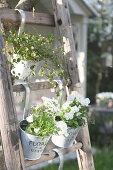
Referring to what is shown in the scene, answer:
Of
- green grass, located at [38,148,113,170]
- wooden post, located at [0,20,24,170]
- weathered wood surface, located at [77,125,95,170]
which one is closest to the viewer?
wooden post, located at [0,20,24,170]

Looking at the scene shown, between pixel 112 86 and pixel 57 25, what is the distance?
6.56 metres

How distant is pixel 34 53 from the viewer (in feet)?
4.94

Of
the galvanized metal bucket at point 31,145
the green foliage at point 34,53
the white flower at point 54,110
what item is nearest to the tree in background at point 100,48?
the green foliage at point 34,53

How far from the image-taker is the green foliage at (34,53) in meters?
1.47

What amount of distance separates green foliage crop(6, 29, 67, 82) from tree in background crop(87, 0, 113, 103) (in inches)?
244

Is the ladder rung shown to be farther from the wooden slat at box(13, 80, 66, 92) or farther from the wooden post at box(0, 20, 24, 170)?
the wooden post at box(0, 20, 24, 170)

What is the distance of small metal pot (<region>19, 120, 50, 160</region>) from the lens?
4.65 feet

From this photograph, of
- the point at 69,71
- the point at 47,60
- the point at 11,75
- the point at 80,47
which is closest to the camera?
the point at 11,75

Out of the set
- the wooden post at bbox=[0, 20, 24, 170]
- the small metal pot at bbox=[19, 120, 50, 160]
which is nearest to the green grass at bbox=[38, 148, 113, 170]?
the small metal pot at bbox=[19, 120, 50, 160]

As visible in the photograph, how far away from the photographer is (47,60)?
5.23 ft

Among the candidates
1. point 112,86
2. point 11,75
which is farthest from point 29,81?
point 112,86

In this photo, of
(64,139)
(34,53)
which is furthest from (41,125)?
(34,53)

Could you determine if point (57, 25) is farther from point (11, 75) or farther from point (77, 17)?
point (77, 17)

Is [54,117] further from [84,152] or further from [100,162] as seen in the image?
[100,162]
